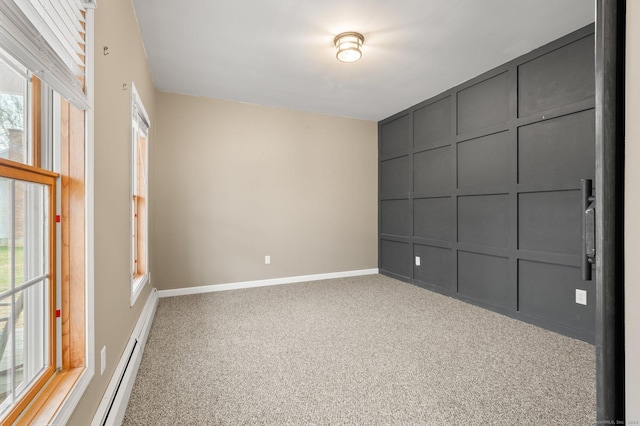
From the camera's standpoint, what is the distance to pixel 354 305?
3463 millimetres

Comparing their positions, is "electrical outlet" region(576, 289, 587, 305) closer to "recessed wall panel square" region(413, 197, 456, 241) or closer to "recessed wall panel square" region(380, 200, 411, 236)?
"recessed wall panel square" region(413, 197, 456, 241)

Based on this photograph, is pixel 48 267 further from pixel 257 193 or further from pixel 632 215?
pixel 257 193

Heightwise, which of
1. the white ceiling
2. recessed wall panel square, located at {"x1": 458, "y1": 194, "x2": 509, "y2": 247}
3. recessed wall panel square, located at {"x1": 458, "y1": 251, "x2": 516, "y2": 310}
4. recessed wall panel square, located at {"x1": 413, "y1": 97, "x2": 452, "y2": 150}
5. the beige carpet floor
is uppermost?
the white ceiling

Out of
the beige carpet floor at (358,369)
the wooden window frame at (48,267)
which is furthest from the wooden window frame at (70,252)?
the beige carpet floor at (358,369)

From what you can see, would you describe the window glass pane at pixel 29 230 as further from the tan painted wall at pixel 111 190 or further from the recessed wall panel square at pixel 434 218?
the recessed wall panel square at pixel 434 218

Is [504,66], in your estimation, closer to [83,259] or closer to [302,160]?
[302,160]

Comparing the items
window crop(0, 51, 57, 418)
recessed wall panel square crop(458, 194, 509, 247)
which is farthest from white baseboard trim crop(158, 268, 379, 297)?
window crop(0, 51, 57, 418)

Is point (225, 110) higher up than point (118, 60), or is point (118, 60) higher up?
point (225, 110)

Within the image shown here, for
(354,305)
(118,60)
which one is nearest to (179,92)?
(118,60)

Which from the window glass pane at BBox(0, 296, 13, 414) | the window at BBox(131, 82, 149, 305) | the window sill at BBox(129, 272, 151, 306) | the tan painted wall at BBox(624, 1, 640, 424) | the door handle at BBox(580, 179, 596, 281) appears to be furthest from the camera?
the window at BBox(131, 82, 149, 305)

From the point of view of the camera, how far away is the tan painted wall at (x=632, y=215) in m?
0.58

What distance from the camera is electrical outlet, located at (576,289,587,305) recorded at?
251 cm

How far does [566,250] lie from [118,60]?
11.9 feet

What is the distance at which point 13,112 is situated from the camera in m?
0.98
